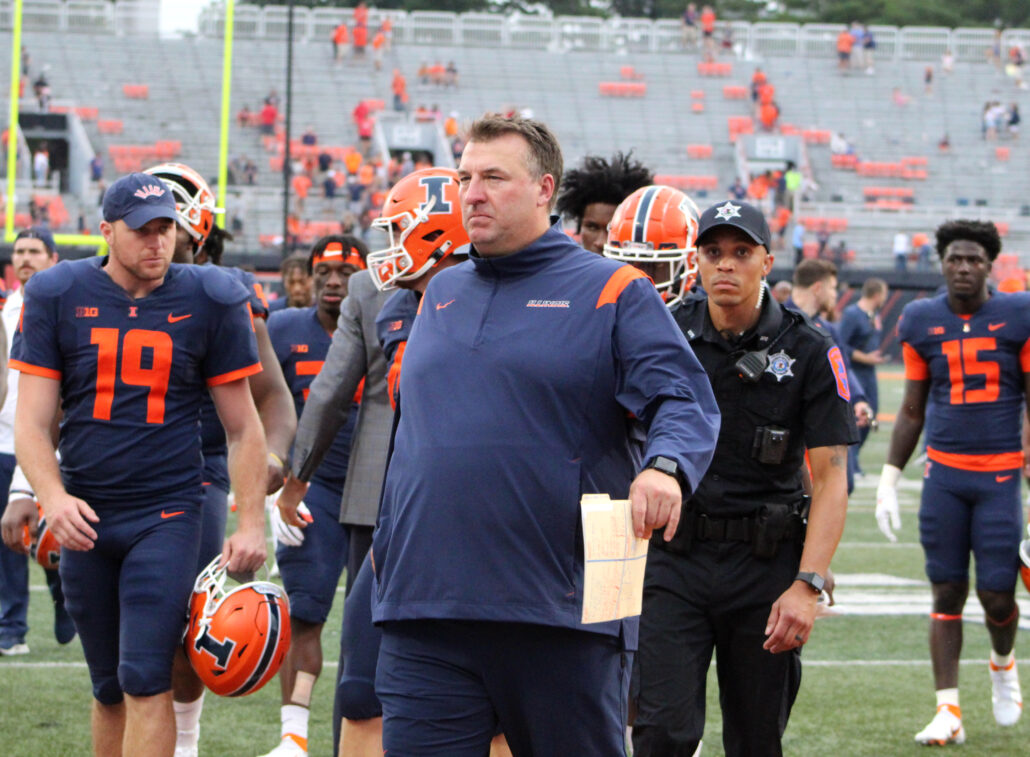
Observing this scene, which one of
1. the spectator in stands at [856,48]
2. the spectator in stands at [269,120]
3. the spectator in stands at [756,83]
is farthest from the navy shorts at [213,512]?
the spectator in stands at [856,48]

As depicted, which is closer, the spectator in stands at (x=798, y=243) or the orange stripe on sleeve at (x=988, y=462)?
the orange stripe on sleeve at (x=988, y=462)

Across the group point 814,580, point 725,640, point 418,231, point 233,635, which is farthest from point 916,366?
point 233,635

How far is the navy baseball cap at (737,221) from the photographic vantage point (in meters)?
4.32

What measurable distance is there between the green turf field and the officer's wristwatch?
2247 mm

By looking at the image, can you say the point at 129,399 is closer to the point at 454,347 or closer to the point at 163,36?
the point at 454,347

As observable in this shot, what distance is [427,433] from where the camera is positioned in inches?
129

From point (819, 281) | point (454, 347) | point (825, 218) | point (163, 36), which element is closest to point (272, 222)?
point (163, 36)

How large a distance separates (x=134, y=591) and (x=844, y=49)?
148 ft

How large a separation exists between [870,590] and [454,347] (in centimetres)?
737

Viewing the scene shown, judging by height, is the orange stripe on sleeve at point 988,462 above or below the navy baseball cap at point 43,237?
below

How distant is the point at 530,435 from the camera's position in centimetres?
319

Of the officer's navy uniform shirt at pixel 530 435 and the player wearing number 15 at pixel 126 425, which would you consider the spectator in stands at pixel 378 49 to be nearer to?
the player wearing number 15 at pixel 126 425

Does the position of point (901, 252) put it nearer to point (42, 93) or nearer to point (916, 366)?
point (42, 93)

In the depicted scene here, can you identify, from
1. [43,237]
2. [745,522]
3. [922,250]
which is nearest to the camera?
[745,522]
